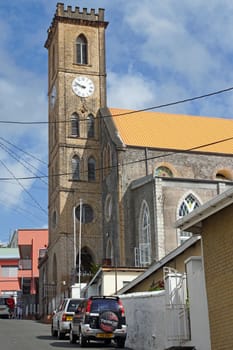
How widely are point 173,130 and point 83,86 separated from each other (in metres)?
8.96

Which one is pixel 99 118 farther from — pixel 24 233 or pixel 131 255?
pixel 24 233

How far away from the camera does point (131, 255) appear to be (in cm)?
4334

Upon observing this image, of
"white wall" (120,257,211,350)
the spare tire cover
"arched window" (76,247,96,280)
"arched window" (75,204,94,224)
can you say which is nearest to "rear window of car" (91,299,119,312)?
the spare tire cover

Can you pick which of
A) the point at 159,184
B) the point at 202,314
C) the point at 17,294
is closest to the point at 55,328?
the point at 202,314

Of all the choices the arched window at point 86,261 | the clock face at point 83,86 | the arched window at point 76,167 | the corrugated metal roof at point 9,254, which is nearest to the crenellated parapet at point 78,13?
the clock face at point 83,86

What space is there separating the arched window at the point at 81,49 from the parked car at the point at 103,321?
38599mm

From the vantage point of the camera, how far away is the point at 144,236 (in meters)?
42.4

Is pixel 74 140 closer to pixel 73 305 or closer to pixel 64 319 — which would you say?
pixel 73 305

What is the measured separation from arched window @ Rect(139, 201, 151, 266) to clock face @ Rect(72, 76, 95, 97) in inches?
604

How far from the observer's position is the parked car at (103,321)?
60.8 feet

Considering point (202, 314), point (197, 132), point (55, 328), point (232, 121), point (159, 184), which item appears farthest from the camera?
point (232, 121)

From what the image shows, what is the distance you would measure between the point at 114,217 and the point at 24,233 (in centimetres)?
3173

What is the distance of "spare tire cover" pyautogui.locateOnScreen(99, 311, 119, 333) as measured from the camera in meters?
18.5

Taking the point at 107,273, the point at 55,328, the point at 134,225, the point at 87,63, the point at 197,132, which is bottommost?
the point at 55,328
